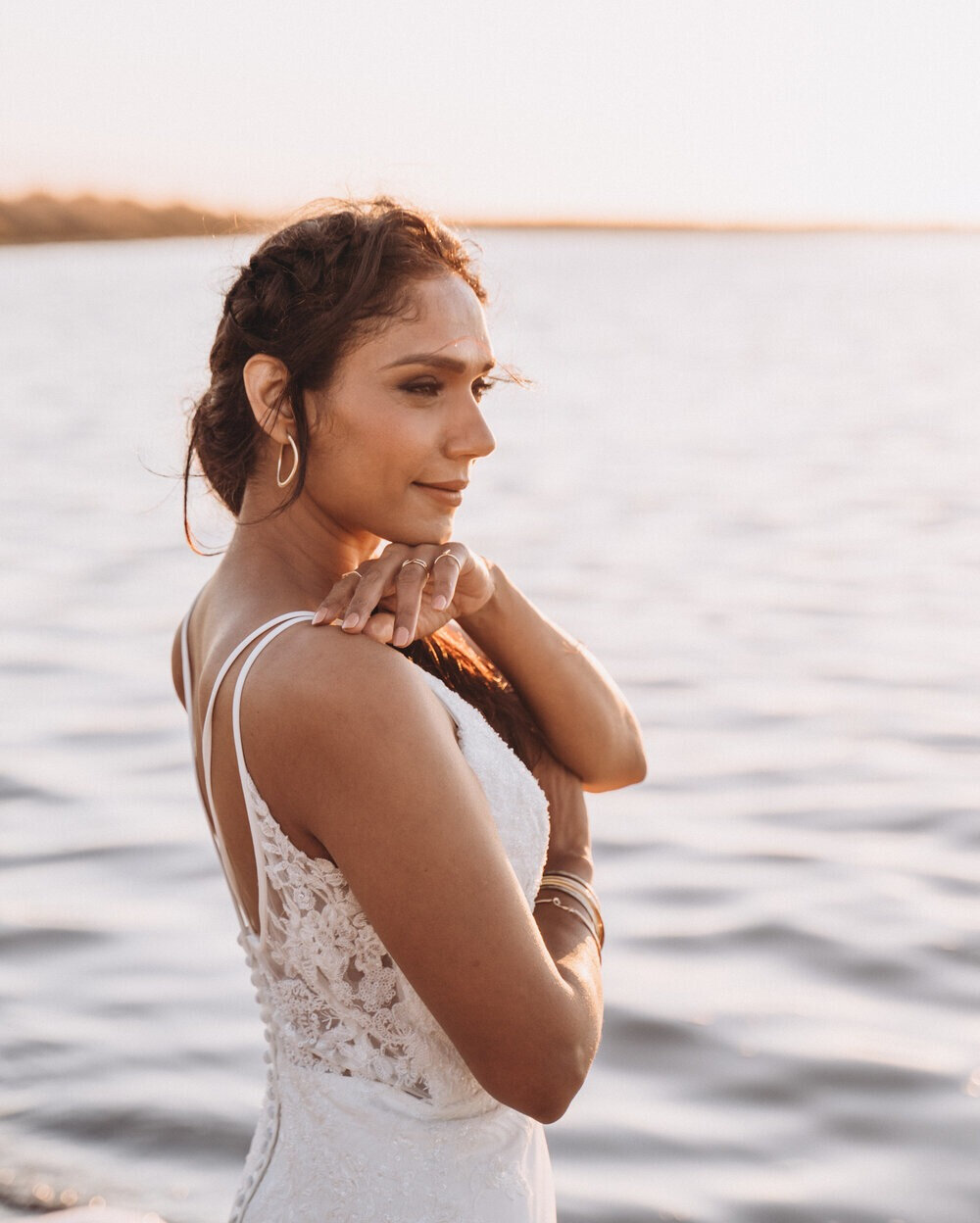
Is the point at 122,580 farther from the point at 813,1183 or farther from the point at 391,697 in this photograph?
the point at 391,697

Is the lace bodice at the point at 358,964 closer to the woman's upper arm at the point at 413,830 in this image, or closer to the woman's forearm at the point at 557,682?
the woman's upper arm at the point at 413,830

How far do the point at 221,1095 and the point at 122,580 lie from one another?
6.96 meters

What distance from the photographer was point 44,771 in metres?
7.15

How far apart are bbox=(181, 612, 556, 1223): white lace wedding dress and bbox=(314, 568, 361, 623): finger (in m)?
0.04

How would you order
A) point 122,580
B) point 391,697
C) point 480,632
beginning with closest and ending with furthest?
point 391,697 < point 480,632 < point 122,580

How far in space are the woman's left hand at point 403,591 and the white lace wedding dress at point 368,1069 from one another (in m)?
0.07

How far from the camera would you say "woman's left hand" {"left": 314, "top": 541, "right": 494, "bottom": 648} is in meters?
2.03

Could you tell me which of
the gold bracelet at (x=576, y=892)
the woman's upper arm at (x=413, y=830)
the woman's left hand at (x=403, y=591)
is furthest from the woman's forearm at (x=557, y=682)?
the woman's upper arm at (x=413, y=830)

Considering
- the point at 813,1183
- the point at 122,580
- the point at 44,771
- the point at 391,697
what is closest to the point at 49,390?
the point at 122,580

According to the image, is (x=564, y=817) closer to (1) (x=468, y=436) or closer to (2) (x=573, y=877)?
(2) (x=573, y=877)

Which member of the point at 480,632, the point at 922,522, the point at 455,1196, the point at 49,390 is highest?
the point at 480,632

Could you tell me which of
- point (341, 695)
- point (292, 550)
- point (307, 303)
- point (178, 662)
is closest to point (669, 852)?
point (178, 662)

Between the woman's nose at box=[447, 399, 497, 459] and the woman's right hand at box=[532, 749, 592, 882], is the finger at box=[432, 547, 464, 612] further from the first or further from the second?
Answer: the woman's right hand at box=[532, 749, 592, 882]

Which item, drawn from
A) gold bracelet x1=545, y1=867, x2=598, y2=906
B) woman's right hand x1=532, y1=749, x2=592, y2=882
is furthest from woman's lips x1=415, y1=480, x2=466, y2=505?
gold bracelet x1=545, y1=867, x2=598, y2=906
